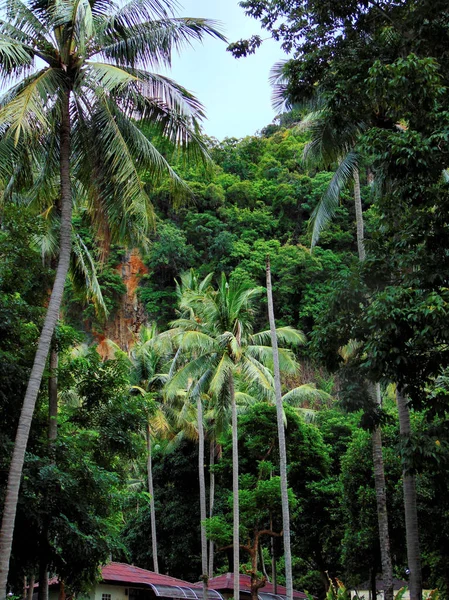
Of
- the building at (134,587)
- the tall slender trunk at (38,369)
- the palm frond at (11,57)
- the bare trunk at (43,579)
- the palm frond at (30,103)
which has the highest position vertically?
the palm frond at (11,57)

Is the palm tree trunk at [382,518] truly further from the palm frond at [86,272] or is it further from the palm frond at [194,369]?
the palm frond at [194,369]

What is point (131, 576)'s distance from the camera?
23000 mm

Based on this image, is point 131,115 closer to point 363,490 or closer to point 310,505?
point 363,490

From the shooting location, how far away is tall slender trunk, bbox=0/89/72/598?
9.66 metres

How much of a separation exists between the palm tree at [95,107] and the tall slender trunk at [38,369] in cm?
2

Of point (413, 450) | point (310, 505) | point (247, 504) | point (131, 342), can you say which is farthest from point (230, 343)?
point (131, 342)

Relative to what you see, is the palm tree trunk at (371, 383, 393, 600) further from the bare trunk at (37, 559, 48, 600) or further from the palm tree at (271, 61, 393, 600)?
the bare trunk at (37, 559, 48, 600)

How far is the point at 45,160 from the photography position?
12.6 metres

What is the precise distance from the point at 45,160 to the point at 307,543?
57.5ft

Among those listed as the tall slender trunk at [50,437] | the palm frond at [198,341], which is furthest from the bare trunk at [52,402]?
the palm frond at [198,341]

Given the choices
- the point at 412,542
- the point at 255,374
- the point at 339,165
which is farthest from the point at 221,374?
the point at 412,542

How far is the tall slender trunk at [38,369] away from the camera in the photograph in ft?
31.7

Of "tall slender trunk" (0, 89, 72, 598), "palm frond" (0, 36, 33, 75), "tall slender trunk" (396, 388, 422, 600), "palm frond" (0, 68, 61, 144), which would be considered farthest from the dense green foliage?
"palm frond" (0, 36, 33, 75)

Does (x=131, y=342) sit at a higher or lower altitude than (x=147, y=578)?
higher
